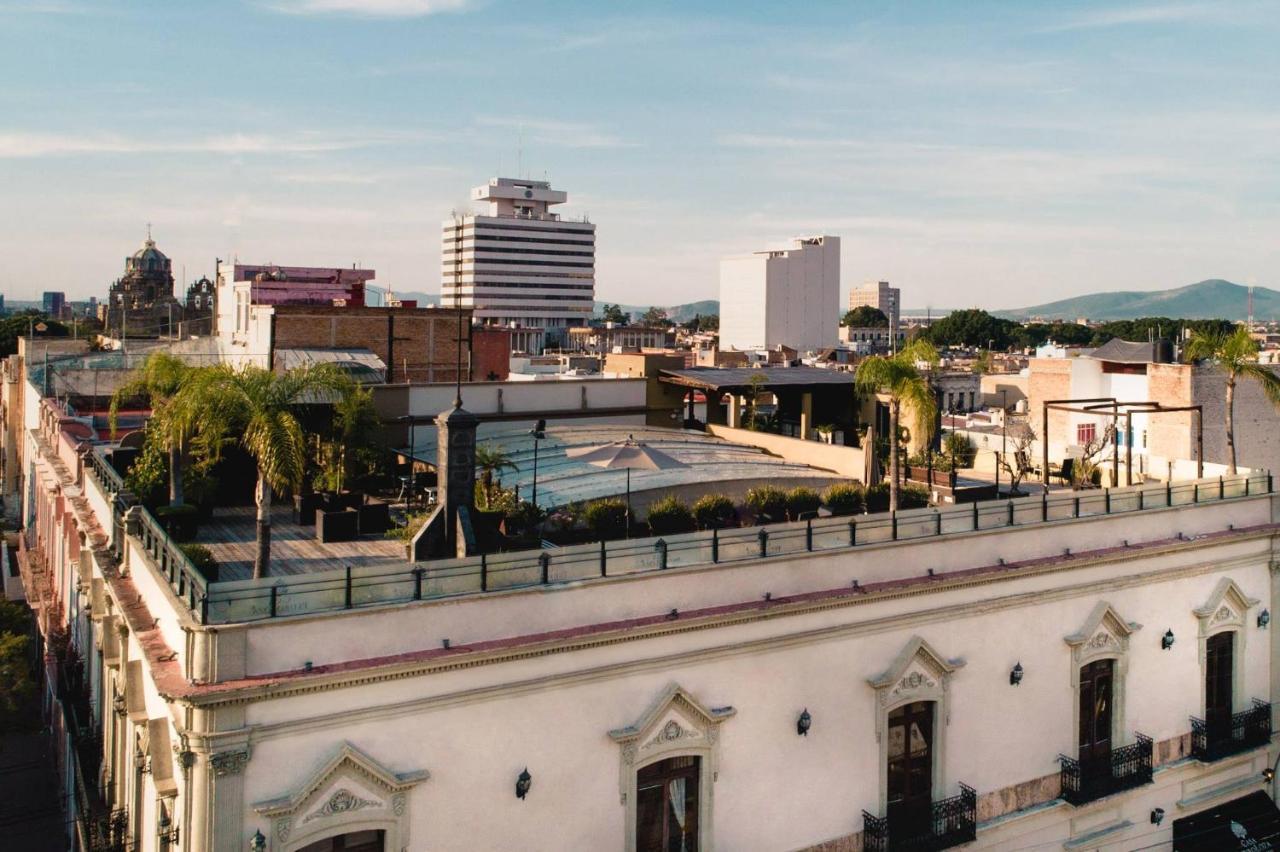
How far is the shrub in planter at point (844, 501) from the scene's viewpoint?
2478 cm

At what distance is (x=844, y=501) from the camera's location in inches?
981

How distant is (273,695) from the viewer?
12.1 metres

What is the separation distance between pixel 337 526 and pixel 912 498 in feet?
45.1

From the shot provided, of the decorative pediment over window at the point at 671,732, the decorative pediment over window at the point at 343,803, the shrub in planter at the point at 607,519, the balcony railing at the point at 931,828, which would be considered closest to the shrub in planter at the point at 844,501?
the shrub in planter at the point at 607,519

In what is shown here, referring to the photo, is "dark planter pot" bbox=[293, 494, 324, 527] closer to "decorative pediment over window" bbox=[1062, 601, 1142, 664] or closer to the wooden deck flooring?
the wooden deck flooring

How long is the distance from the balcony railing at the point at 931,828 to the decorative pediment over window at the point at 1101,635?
3.37 metres

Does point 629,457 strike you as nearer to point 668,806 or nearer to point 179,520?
point 179,520

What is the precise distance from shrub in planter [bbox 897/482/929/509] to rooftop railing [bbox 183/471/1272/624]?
6269mm

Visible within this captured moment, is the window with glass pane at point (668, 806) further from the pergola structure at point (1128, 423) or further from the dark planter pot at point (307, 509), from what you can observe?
the pergola structure at point (1128, 423)

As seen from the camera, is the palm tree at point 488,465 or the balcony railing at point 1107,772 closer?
the balcony railing at point 1107,772

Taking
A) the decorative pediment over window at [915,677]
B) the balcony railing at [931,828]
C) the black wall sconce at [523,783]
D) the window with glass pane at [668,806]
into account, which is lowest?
the balcony railing at [931,828]

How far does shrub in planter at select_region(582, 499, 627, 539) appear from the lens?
2181 cm

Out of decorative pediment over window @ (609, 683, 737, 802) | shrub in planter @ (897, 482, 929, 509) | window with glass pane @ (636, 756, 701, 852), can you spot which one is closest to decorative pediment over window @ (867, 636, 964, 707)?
decorative pediment over window @ (609, 683, 737, 802)

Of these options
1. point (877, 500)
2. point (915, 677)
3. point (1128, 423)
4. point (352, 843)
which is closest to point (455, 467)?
point (352, 843)
